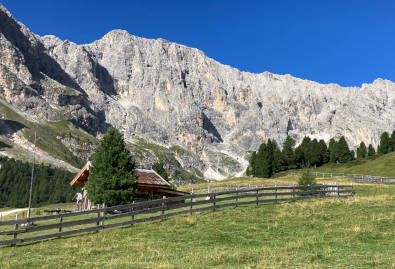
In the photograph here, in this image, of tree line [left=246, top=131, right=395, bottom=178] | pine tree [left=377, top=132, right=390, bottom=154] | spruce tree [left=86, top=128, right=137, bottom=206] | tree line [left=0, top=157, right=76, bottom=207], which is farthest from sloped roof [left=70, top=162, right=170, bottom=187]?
tree line [left=0, top=157, right=76, bottom=207]

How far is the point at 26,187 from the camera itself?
559 ft

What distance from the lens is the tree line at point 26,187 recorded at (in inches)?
6319

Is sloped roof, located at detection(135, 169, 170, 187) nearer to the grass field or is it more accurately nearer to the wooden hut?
the wooden hut

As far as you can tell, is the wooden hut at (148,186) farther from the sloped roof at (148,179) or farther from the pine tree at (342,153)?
the pine tree at (342,153)

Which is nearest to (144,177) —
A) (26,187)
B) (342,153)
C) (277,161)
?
(277,161)

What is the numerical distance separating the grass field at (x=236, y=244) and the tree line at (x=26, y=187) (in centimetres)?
14728

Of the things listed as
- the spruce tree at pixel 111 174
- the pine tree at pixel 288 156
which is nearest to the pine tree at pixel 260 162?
the pine tree at pixel 288 156

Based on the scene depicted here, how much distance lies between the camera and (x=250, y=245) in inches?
677

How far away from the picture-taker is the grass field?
13828mm

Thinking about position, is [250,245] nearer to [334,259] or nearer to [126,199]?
[334,259]

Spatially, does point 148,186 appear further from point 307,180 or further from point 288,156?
point 288,156

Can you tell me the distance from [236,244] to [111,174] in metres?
21.3

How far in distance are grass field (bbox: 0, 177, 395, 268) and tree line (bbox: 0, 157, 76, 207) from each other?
483ft

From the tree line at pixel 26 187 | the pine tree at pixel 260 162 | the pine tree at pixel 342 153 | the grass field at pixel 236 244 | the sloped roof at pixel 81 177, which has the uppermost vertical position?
the pine tree at pixel 342 153
